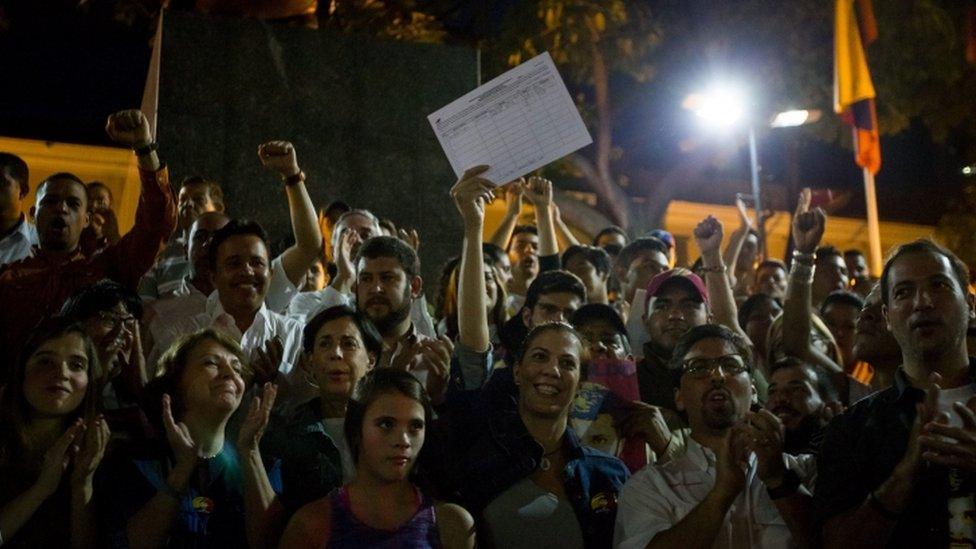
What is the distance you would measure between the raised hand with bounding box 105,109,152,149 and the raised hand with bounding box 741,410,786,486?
3.37m

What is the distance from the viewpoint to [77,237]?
5.99 meters

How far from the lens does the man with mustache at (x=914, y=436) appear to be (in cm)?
375

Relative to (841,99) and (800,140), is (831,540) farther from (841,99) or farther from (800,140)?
(800,140)

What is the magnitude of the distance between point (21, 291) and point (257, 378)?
1.50 m

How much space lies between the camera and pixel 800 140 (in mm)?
24188

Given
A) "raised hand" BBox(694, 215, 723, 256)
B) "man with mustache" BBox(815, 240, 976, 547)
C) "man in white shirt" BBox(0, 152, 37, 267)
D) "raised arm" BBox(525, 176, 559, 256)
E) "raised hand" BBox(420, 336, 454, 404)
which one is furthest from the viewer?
"raised arm" BBox(525, 176, 559, 256)

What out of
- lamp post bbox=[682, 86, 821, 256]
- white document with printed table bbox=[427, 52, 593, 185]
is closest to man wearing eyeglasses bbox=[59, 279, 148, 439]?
white document with printed table bbox=[427, 52, 593, 185]

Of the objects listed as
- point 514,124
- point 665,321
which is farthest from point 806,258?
point 514,124

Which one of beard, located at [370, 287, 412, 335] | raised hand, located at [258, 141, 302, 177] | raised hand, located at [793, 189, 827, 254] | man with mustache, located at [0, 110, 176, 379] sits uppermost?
raised hand, located at [258, 141, 302, 177]

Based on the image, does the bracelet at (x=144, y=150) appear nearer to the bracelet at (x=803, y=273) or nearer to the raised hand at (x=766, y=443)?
the raised hand at (x=766, y=443)

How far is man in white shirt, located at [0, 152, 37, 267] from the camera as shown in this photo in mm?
6324

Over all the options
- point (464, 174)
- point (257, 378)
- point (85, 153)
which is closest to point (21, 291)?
Answer: point (257, 378)

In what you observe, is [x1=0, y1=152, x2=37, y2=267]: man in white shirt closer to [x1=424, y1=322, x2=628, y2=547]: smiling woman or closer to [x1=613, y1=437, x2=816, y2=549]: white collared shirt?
[x1=424, y1=322, x2=628, y2=547]: smiling woman

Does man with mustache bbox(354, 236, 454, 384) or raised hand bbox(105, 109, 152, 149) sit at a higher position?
raised hand bbox(105, 109, 152, 149)
